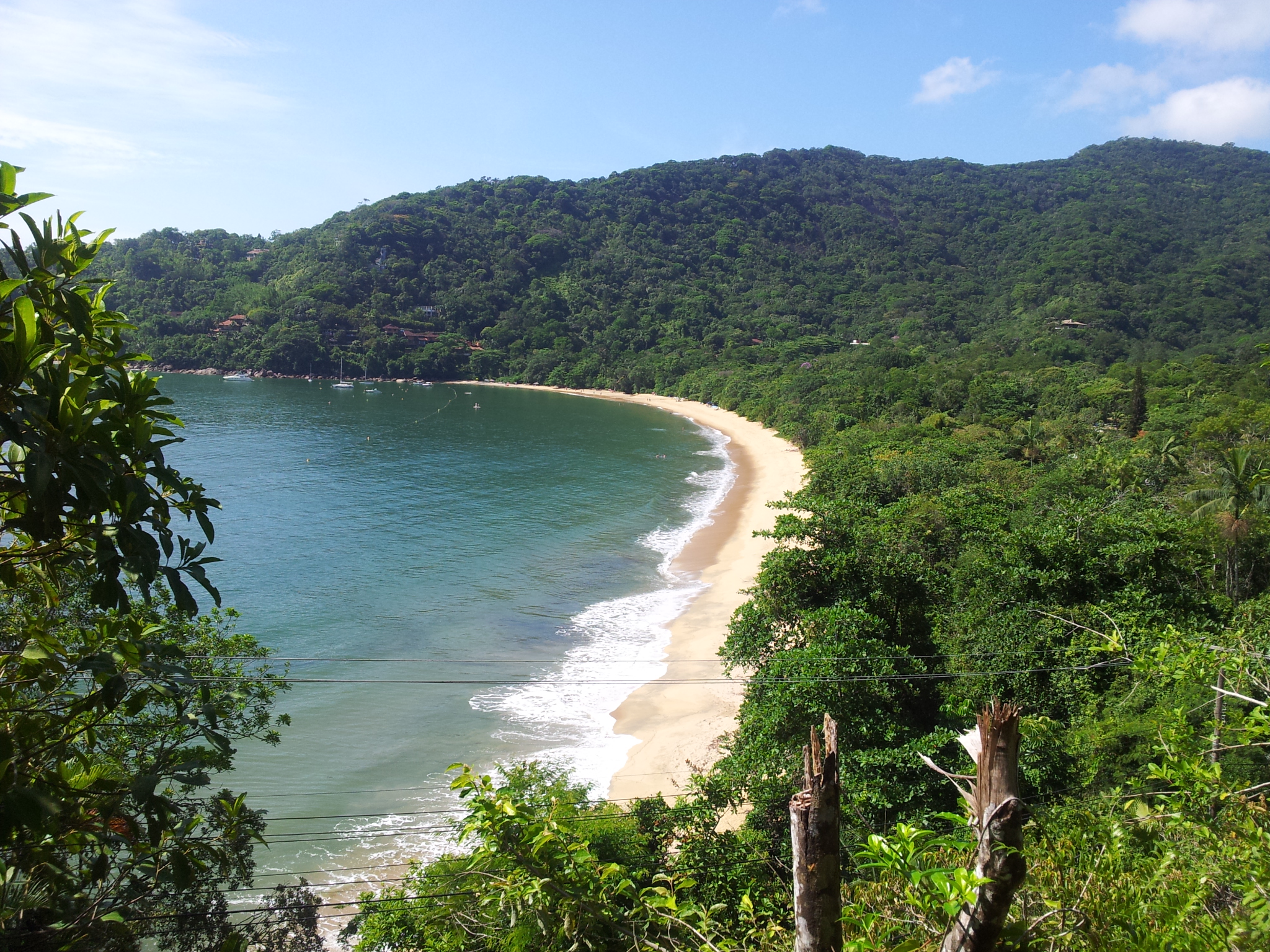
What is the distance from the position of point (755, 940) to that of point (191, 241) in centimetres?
13221

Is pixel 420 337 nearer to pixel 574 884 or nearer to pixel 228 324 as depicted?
pixel 228 324

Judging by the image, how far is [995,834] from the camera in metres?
2.45

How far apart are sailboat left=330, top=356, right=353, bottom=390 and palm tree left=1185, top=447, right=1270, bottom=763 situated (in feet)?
263

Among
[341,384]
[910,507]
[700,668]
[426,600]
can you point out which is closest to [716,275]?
[341,384]

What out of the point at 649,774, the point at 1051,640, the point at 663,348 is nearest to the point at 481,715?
the point at 649,774

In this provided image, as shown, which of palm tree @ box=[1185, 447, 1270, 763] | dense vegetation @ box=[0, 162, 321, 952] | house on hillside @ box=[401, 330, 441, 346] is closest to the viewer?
dense vegetation @ box=[0, 162, 321, 952]

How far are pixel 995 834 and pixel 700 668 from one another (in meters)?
16.2

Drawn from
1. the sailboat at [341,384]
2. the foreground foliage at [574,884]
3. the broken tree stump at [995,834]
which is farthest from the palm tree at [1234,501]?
the sailboat at [341,384]

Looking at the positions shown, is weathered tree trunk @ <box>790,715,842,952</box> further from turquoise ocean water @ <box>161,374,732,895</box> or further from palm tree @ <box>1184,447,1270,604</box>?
palm tree @ <box>1184,447,1270,604</box>

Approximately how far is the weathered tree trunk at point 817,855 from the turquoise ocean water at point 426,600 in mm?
7879

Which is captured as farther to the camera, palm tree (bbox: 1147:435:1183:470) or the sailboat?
the sailboat

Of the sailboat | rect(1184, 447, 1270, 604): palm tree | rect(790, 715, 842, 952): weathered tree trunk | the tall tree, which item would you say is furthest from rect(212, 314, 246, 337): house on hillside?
rect(790, 715, 842, 952): weathered tree trunk

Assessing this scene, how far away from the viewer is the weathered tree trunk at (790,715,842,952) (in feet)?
8.65

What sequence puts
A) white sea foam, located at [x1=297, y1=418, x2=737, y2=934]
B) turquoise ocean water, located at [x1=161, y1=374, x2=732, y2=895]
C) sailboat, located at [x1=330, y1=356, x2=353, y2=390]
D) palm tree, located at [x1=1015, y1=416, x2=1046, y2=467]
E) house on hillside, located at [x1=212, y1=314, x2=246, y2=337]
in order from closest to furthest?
white sea foam, located at [x1=297, y1=418, x2=737, y2=934], turquoise ocean water, located at [x1=161, y1=374, x2=732, y2=895], palm tree, located at [x1=1015, y1=416, x2=1046, y2=467], sailboat, located at [x1=330, y1=356, x2=353, y2=390], house on hillside, located at [x1=212, y1=314, x2=246, y2=337]
